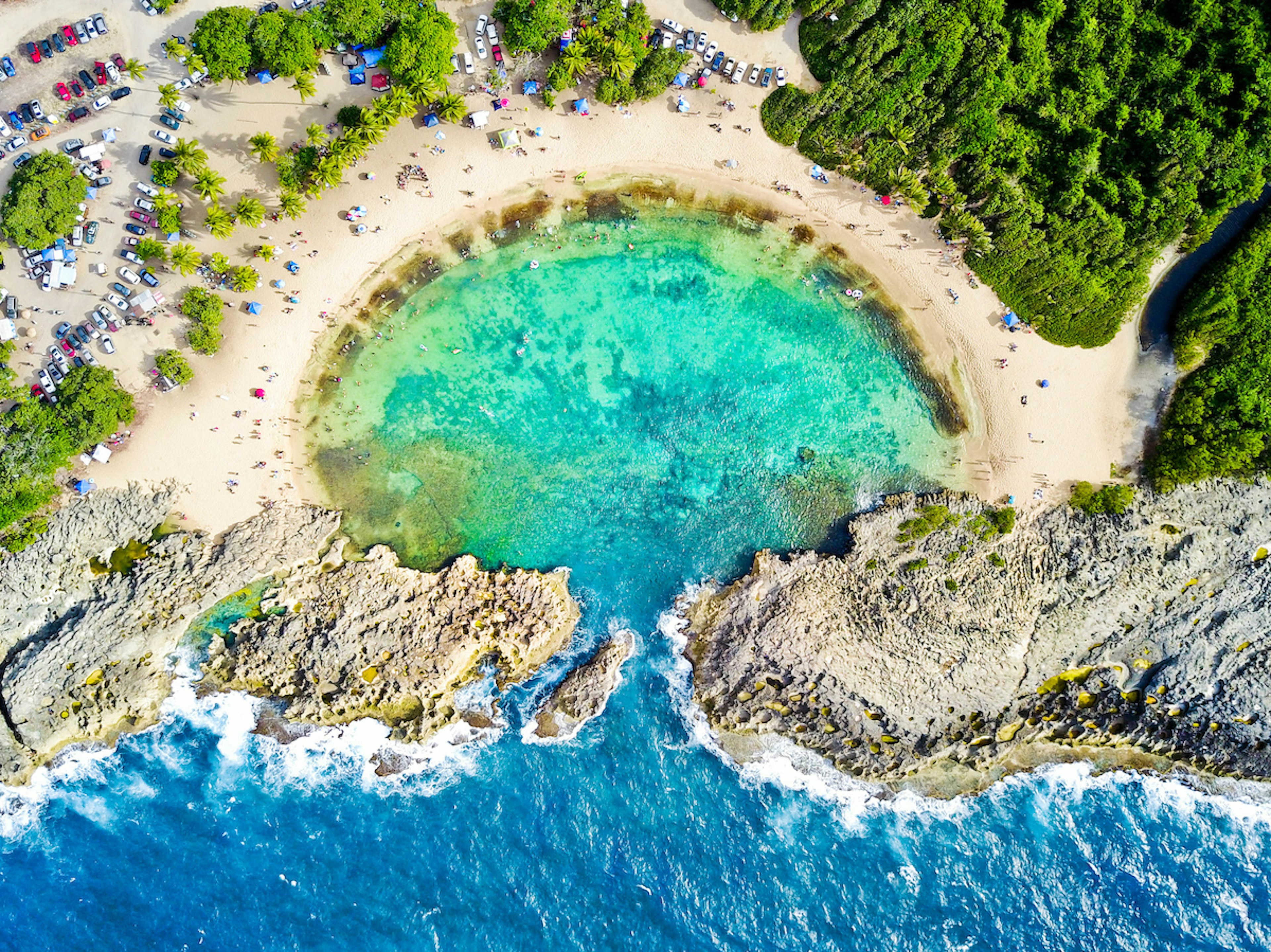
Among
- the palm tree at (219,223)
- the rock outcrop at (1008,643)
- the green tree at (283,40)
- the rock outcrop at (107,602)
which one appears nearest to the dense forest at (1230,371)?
the rock outcrop at (1008,643)

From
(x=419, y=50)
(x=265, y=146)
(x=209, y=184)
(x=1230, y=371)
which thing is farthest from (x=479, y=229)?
(x=1230, y=371)

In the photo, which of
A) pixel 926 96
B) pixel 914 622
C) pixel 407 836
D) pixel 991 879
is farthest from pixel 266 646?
pixel 926 96

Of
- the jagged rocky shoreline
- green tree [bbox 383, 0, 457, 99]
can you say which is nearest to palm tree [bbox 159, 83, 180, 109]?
green tree [bbox 383, 0, 457, 99]

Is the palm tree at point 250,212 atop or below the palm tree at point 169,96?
below

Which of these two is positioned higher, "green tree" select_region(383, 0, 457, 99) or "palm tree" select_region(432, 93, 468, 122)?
"green tree" select_region(383, 0, 457, 99)

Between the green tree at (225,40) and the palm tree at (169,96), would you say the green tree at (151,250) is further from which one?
the green tree at (225,40)

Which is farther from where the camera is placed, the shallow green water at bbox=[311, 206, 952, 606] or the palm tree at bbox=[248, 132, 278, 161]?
the shallow green water at bbox=[311, 206, 952, 606]

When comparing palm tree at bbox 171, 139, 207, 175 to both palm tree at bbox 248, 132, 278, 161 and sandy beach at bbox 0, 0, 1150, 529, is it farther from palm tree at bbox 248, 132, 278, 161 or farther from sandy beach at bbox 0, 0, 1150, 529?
palm tree at bbox 248, 132, 278, 161
